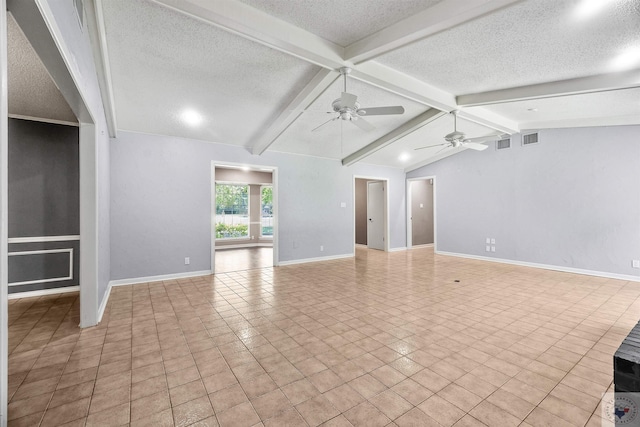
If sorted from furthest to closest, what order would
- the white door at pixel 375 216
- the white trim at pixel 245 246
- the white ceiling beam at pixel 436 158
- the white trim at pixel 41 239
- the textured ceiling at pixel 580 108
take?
the white trim at pixel 245 246 < the white door at pixel 375 216 < the white ceiling beam at pixel 436 158 < the textured ceiling at pixel 580 108 < the white trim at pixel 41 239

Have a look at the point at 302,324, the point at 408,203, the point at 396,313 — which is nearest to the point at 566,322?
the point at 396,313

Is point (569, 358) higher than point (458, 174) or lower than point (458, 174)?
lower

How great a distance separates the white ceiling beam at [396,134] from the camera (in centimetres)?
479

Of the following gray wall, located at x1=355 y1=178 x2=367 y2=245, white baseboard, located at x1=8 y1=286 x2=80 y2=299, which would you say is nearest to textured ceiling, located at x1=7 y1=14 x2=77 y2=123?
white baseboard, located at x1=8 y1=286 x2=80 y2=299

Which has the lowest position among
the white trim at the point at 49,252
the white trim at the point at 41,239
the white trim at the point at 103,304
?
the white trim at the point at 103,304

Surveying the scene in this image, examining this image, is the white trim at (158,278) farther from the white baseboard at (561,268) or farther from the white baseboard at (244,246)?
the white baseboard at (561,268)

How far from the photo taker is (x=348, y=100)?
3088mm

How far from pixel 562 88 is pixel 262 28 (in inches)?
149

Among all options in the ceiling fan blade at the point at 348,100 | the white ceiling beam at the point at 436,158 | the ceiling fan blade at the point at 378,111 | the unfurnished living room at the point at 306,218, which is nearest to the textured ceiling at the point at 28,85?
the unfurnished living room at the point at 306,218

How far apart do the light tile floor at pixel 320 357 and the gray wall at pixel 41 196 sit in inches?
16.9

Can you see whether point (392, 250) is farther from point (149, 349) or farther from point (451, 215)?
point (149, 349)

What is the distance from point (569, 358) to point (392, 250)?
A: 5.84m

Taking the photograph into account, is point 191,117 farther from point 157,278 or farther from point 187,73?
point 157,278

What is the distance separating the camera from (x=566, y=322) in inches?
119
